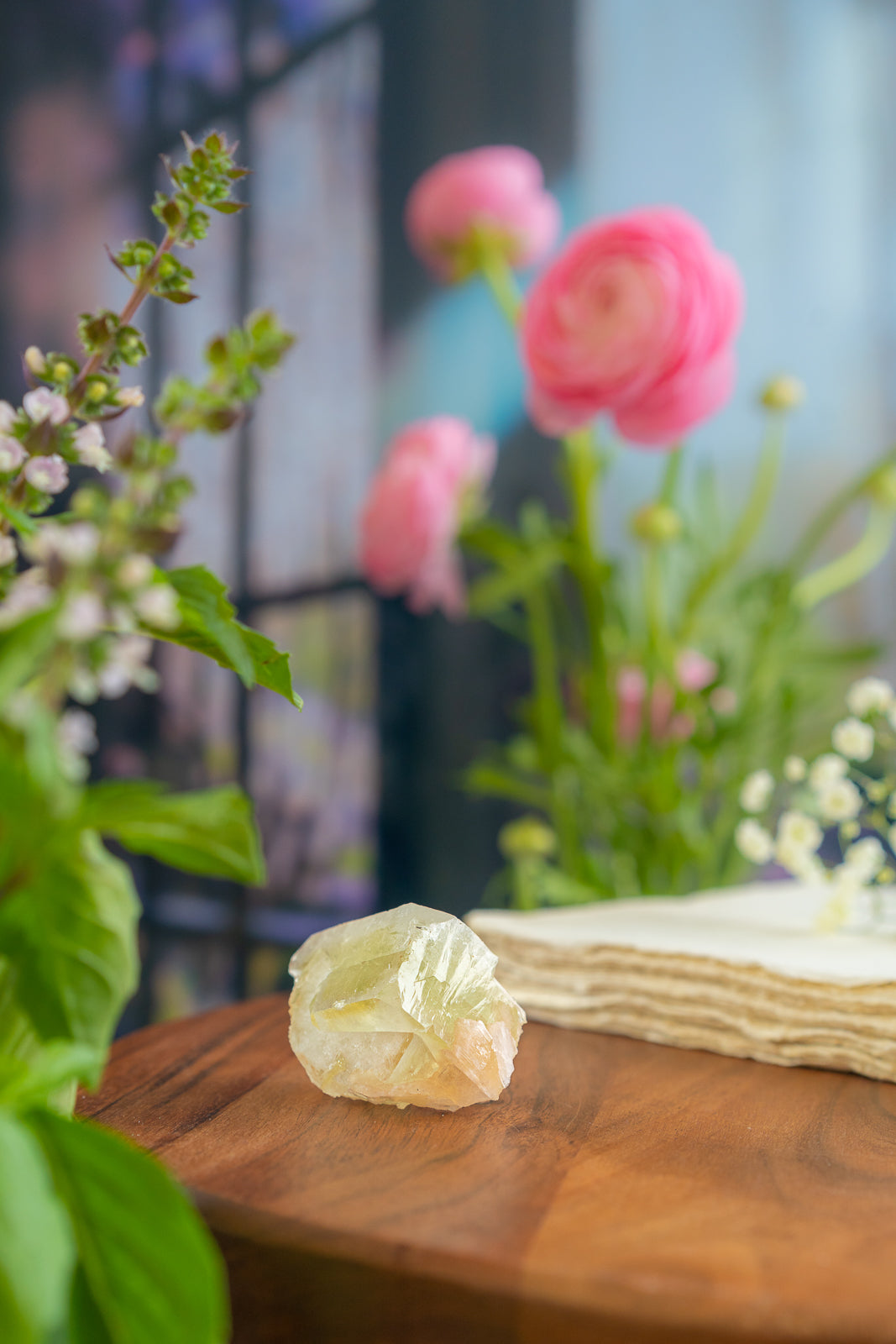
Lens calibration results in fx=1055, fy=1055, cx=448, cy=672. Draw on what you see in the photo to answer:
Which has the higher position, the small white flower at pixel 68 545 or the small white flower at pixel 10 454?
the small white flower at pixel 10 454

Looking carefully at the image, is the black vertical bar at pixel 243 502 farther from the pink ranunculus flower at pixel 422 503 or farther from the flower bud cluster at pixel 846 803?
the flower bud cluster at pixel 846 803

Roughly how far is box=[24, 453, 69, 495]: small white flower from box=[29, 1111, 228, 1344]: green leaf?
17 cm

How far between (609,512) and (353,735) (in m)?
0.41

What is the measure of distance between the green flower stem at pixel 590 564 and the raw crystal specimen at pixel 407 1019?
0.56 m

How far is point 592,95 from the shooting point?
1229mm

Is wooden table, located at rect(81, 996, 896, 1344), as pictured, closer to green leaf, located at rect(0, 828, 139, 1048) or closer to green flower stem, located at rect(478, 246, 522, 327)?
green leaf, located at rect(0, 828, 139, 1048)

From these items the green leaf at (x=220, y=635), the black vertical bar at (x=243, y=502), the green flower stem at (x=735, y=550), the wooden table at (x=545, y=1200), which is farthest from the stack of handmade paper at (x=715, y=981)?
the black vertical bar at (x=243, y=502)

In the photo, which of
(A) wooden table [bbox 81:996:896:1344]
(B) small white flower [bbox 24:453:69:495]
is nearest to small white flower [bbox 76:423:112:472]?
(B) small white flower [bbox 24:453:69:495]

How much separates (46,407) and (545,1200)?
27cm

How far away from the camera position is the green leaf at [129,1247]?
21 cm

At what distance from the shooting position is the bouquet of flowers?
816 mm

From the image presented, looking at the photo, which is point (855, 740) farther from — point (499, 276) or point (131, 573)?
point (499, 276)

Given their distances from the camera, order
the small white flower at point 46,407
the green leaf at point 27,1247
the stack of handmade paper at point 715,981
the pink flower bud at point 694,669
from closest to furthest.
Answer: the green leaf at point 27,1247 < the small white flower at point 46,407 < the stack of handmade paper at point 715,981 < the pink flower bud at point 694,669

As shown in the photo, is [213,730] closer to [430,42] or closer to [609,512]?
[609,512]
